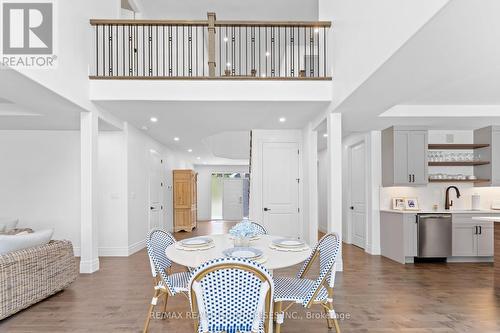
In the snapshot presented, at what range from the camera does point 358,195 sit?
22.3ft

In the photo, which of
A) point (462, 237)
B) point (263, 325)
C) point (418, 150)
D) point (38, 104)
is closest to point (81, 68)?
point (38, 104)

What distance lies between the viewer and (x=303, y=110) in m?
5.21

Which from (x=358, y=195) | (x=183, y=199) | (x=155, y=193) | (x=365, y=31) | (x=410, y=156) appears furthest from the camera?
(x=183, y=199)

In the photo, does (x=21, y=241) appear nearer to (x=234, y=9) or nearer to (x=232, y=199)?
(x=234, y=9)

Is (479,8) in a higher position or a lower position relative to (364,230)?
higher

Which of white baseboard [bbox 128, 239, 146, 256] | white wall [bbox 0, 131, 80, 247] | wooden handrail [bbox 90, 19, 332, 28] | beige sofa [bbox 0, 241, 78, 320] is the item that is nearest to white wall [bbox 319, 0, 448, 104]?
wooden handrail [bbox 90, 19, 332, 28]

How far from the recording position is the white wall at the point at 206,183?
13977 mm

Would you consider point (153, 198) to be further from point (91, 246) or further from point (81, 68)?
point (81, 68)

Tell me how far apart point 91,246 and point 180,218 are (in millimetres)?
5053

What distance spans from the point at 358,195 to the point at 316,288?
4811 mm

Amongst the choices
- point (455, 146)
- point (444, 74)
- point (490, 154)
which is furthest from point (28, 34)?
point (490, 154)

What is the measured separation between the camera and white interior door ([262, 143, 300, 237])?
6.85 m

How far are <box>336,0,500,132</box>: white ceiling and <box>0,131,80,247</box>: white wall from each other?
5132 millimetres

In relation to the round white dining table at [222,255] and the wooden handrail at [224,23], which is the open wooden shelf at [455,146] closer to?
the wooden handrail at [224,23]
